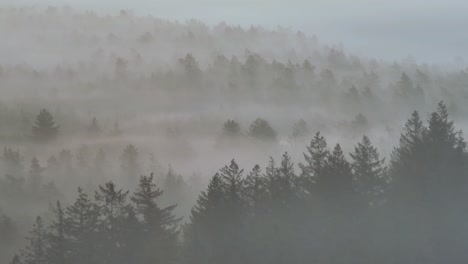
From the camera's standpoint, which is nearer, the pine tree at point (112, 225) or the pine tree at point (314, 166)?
the pine tree at point (112, 225)

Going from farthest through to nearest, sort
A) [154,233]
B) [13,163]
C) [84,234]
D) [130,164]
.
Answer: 1. [13,163]
2. [130,164]
3. [84,234]
4. [154,233]

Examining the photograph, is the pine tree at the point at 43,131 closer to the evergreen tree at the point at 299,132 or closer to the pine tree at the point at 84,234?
the evergreen tree at the point at 299,132

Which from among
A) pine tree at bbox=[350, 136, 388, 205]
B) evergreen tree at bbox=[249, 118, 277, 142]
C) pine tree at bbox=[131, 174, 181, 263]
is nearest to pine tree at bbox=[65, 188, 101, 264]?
pine tree at bbox=[131, 174, 181, 263]

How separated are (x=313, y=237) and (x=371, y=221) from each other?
182 inches

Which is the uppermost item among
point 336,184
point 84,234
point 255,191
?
point 255,191

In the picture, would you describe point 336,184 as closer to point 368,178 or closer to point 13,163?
point 368,178

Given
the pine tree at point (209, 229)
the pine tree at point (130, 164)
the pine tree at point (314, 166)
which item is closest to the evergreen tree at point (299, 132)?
the pine tree at point (130, 164)

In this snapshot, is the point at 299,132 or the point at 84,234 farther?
the point at 299,132

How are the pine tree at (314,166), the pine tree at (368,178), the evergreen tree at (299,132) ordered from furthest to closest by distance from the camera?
the evergreen tree at (299,132), the pine tree at (368,178), the pine tree at (314,166)

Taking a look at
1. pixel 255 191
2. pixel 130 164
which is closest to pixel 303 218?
pixel 255 191

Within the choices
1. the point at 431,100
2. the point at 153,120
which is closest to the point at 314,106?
the point at 431,100

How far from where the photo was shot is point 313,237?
3928 cm

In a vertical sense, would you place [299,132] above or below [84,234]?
above

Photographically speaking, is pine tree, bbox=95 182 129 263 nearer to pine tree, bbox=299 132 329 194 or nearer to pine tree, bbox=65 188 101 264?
pine tree, bbox=65 188 101 264
